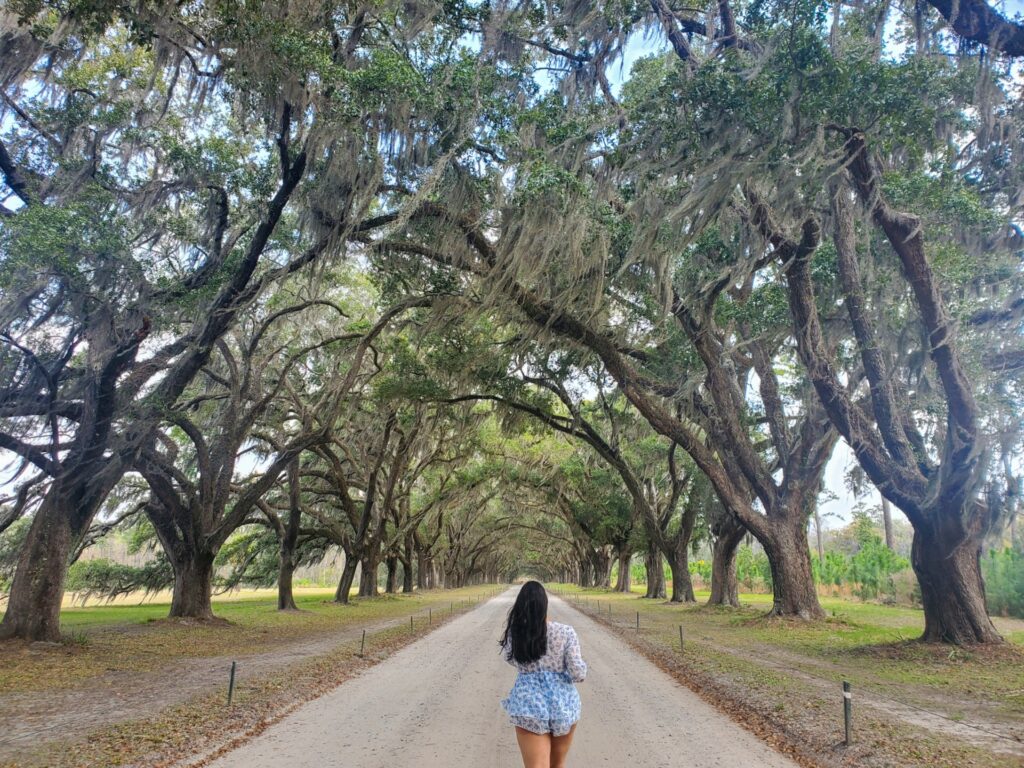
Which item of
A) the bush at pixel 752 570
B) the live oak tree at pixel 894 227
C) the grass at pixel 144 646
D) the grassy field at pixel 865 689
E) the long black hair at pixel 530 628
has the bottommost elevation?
the bush at pixel 752 570

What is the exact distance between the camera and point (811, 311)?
1026 cm

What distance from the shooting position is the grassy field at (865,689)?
511 cm

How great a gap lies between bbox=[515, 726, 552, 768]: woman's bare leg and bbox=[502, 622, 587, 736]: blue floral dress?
35 mm

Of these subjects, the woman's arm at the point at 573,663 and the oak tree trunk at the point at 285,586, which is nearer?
the woman's arm at the point at 573,663

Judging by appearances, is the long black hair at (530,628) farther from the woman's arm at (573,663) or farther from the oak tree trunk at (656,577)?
the oak tree trunk at (656,577)

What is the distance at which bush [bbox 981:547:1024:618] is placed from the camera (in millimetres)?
22969

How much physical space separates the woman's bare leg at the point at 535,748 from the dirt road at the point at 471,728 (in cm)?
161

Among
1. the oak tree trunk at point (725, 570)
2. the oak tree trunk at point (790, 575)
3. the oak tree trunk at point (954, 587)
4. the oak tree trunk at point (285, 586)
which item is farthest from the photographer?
the oak tree trunk at point (725, 570)

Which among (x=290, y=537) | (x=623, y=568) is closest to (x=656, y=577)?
(x=623, y=568)

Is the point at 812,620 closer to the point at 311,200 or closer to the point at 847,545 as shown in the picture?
the point at 311,200

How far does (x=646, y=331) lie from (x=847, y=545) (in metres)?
61.2

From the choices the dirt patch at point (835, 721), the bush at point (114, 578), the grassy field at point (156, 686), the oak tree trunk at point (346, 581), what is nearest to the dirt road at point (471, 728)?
the dirt patch at point (835, 721)

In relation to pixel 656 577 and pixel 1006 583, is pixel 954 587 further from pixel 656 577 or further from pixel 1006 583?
pixel 656 577

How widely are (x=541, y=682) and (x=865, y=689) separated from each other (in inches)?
249
